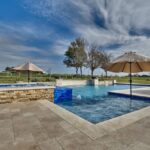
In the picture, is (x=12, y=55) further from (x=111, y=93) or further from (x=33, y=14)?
(x=111, y=93)

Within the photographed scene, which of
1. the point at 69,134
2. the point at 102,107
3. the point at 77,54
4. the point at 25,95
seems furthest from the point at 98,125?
the point at 77,54

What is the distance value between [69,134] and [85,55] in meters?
31.2

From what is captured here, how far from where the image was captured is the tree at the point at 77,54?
33.3 metres

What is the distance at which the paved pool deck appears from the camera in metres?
2.36

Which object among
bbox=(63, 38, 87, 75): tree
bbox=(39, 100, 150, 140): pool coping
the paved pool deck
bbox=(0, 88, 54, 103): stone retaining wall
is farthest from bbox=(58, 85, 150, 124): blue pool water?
bbox=(63, 38, 87, 75): tree

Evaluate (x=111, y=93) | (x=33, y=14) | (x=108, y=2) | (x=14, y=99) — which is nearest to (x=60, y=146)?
(x=14, y=99)

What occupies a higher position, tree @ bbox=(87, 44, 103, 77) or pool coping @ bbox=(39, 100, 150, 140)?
tree @ bbox=(87, 44, 103, 77)

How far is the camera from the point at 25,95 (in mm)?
6297

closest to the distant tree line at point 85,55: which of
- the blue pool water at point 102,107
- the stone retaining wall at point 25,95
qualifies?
the blue pool water at point 102,107

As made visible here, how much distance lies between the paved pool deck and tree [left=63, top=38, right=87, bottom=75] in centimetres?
2986

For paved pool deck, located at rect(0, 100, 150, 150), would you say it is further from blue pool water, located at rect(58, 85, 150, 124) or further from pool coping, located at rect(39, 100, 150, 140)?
blue pool water, located at rect(58, 85, 150, 124)

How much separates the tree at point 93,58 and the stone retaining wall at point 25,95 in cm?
2702

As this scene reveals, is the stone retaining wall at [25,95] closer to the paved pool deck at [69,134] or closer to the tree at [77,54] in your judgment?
the paved pool deck at [69,134]

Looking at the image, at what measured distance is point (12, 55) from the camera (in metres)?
24.1
